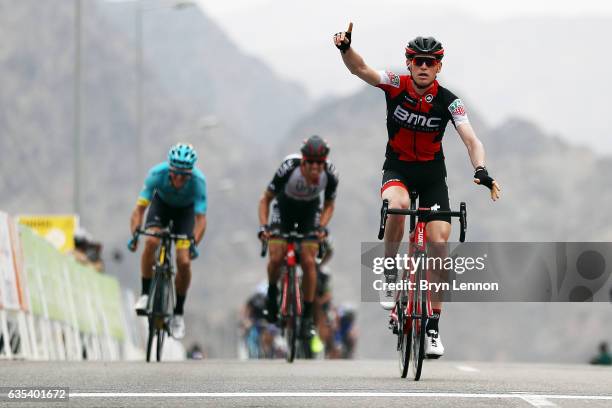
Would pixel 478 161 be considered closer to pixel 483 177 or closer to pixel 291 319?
pixel 483 177

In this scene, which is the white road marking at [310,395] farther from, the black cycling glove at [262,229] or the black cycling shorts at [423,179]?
the black cycling glove at [262,229]

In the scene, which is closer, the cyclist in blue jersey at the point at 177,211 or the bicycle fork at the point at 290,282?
the cyclist in blue jersey at the point at 177,211

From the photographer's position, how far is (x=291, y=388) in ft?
30.6

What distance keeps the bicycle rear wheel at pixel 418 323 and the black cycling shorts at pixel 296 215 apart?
4969 mm

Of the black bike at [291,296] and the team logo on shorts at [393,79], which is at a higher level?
the team logo on shorts at [393,79]

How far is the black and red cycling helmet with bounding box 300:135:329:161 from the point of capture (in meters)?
14.3

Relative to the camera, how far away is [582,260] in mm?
23984

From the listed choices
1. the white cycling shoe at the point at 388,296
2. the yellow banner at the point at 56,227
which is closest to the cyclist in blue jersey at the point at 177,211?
the white cycling shoe at the point at 388,296

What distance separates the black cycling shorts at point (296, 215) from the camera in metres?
15.4

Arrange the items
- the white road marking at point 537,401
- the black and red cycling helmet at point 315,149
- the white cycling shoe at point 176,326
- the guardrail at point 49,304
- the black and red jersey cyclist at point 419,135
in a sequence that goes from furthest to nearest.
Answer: the guardrail at point 49,304 → the white cycling shoe at point 176,326 → the black and red cycling helmet at point 315,149 → the black and red jersey cyclist at point 419,135 → the white road marking at point 537,401

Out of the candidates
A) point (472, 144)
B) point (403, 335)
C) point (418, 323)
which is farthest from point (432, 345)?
point (472, 144)

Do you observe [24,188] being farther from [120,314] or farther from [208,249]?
[120,314]

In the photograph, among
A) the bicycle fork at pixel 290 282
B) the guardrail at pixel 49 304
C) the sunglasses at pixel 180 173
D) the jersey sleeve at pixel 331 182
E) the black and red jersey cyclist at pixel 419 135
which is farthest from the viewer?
the guardrail at pixel 49 304

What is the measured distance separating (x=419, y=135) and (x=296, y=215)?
491cm
